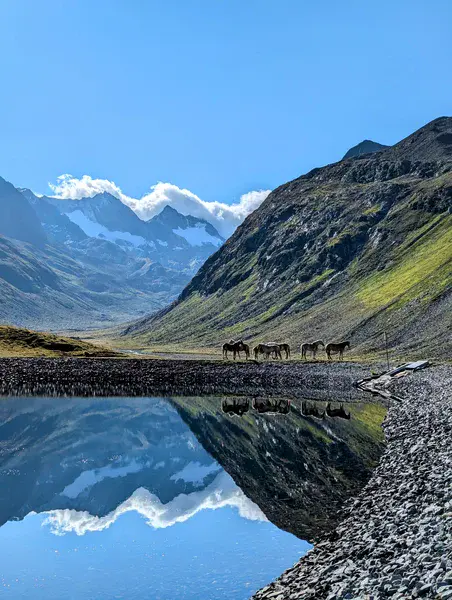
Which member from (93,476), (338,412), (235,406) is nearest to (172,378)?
(235,406)

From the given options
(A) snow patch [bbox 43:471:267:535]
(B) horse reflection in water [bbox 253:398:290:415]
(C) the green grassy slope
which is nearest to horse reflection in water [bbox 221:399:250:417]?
(B) horse reflection in water [bbox 253:398:290:415]

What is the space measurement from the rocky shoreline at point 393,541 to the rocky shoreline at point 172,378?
43451 mm

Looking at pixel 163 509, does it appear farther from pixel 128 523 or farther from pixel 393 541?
pixel 393 541

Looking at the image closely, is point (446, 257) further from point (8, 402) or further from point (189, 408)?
point (8, 402)

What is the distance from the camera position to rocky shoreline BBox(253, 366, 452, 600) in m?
14.3

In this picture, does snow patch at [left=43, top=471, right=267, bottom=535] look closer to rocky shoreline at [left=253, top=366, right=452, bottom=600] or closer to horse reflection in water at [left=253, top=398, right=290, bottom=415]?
rocky shoreline at [left=253, top=366, right=452, bottom=600]

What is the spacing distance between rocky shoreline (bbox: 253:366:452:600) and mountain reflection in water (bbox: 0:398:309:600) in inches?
95.4

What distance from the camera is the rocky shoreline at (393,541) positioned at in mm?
14312

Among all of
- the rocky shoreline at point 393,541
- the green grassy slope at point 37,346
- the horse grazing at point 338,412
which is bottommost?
the rocky shoreline at point 393,541

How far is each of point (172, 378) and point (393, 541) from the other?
250ft

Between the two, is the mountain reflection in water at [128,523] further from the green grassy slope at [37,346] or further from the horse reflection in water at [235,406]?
the green grassy slope at [37,346]

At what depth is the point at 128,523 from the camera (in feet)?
93.3

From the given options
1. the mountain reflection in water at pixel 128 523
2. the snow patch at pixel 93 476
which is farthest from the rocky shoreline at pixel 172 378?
the snow patch at pixel 93 476

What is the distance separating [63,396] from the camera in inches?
3066
